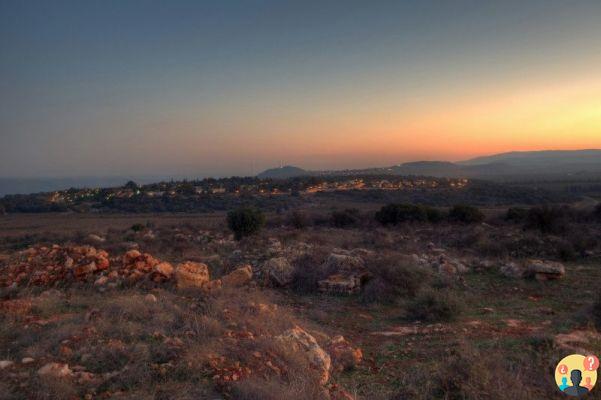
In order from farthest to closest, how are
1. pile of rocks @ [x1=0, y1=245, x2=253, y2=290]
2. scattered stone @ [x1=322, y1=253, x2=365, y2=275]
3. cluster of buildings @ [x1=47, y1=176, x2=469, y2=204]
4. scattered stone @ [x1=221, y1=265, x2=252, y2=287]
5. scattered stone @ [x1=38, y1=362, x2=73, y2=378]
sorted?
cluster of buildings @ [x1=47, y1=176, x2=469, y2=204]
scattered stone @ [x1=322, y1=253, x2=365, y2=275]
scattered stone @ [x1=221, y1=265, x2=252, y2=287]
pile of rocks @ [x1=0, y1=245, x2=253, y2=290]
scattered stone @ [x1=38, y1=362, x2=73, y2=378]

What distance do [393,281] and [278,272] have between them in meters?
3.16

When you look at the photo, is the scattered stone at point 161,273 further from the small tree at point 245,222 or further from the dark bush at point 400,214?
the dark bush at point 400,214

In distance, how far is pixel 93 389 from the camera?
398 cm

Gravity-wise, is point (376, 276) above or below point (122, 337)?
below

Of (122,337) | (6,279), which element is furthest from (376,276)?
(6,279)

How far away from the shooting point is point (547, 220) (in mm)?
20016

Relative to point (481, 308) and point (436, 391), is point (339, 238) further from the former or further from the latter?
point (436, 391)

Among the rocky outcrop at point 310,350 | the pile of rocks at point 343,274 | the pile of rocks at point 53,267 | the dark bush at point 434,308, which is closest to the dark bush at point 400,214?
the pile of rocks at point 343,274

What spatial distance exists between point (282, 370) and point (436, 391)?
177cm

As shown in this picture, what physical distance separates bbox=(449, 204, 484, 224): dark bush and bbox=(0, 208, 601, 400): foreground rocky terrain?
9070 millimetres

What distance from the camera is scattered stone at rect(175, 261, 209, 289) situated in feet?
30.9

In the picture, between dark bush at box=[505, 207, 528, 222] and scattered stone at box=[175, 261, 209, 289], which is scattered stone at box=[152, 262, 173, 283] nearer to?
scattered stone at box=[175, 261, 209, 289]

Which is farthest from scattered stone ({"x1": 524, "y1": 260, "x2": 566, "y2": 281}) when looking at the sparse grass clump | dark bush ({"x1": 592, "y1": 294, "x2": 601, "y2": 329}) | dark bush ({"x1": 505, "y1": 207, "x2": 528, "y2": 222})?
dark bush ({"x1": 505, "y1": 207, "x2": 528, "y2": 222})

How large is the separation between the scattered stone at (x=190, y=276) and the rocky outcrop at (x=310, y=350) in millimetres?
4404
